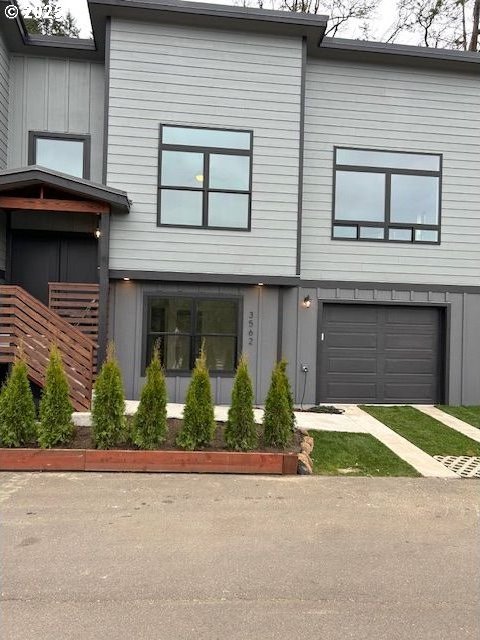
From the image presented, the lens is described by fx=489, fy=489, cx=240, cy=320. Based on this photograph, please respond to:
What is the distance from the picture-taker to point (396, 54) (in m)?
9.34

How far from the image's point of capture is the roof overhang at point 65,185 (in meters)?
7.45

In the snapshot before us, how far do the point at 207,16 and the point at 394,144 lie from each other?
4240 millimetres

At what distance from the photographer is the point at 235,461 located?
5.34 metres

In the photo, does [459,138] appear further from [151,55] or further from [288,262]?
[151,55]

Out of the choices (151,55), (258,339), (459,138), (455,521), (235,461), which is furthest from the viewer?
(459,138)

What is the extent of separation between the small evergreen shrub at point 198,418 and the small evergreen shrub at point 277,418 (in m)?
0.68

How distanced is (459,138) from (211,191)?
17.3 ft

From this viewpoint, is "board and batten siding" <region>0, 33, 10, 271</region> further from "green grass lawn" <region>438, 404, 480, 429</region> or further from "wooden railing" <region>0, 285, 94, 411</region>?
"green grass lawn" <region>438, 404, 480, 429</region>

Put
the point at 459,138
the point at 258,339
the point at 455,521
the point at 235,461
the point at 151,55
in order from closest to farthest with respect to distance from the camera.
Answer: the point at 455,521 → the point at 235,461 → the point at 151,55 → the point at 258,339 → the point at 459,138

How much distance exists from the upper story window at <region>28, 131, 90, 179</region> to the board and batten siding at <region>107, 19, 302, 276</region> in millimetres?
1027

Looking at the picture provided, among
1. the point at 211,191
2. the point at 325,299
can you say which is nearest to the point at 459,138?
the point at 325,299

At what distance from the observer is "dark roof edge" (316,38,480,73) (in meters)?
9.27

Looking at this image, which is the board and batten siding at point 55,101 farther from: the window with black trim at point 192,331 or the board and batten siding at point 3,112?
the window with black trim at point 192,331

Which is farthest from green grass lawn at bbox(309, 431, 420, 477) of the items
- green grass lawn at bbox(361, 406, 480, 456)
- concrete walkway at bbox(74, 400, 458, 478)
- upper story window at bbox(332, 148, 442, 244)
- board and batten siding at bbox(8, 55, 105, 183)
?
board and batten siding at bbox(8, 55, 105, 183)
